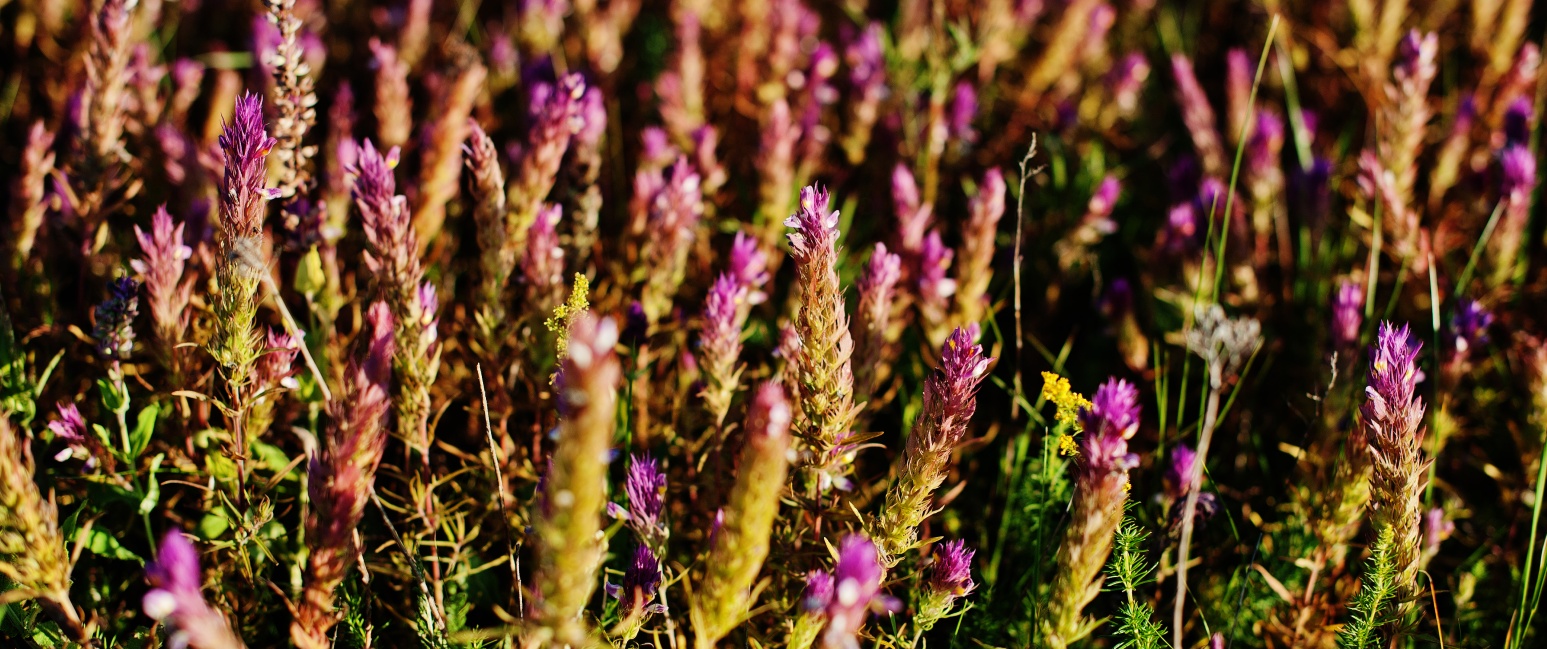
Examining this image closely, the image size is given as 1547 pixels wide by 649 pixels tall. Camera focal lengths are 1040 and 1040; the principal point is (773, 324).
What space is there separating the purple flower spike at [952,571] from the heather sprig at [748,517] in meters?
0.43

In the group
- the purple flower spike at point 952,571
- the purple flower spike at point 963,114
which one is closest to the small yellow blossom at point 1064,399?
the purple flower spike at point 952,571

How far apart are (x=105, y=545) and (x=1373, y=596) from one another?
2.69 meters

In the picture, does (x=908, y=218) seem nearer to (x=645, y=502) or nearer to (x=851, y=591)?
(x=645, y=502)

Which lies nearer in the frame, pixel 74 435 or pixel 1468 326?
pixel 74 435

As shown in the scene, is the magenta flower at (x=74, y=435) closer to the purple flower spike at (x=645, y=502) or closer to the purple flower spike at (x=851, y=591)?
the purple flower spike at (x=645, y=502)

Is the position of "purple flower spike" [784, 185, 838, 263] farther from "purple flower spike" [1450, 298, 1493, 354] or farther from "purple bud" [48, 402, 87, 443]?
"purple flower spike" [1450, 298, 1493, 354]

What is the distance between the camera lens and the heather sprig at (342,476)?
1.73 metres

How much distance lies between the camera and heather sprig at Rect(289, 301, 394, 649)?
1731 mm

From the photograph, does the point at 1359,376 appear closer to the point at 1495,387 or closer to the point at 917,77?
the point at 1495,387

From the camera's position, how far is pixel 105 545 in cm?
232

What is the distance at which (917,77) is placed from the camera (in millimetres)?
3852

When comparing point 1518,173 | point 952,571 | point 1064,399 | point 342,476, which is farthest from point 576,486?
point 1518,173

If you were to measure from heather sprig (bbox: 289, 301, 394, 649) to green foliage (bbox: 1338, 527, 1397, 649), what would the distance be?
6.24 feet

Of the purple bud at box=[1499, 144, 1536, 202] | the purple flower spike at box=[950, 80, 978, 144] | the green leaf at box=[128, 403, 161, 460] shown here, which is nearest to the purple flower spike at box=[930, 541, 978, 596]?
the green leaf at box=[128, 403, 161, 460]
